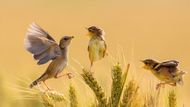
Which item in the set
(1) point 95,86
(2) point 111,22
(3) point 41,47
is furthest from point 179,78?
(2) point 111,22

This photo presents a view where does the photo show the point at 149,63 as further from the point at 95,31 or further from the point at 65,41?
the point at 65,41

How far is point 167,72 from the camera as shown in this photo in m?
3.63

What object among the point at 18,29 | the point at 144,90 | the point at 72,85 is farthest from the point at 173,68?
the point at 18,29

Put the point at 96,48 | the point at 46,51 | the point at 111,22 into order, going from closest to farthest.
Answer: the point at 96,48 < the point at 46,51 < the point at 111,22

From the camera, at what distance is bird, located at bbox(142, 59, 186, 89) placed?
363cm

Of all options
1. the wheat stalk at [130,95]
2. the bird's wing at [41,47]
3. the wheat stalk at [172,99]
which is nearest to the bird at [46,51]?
the bird's wing at [41,47]

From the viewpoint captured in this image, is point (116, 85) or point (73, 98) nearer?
point (116, 85)

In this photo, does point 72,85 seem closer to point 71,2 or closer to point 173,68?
point 173,68

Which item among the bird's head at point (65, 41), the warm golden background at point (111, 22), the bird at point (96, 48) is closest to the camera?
the bird at point (96, 48)

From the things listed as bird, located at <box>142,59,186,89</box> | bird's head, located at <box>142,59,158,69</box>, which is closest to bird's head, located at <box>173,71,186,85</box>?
bird, located at <box>142,59,186,89</box>

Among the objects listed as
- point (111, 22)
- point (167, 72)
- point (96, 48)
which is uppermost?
point (96, 48)

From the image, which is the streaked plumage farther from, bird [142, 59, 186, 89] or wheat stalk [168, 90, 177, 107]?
wheat stalk [168, 90, 177, 107]

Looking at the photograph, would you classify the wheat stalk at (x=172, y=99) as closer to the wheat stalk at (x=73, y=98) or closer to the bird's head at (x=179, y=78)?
the bird's head at (x=179, y=78)

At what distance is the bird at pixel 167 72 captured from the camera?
3.63m
